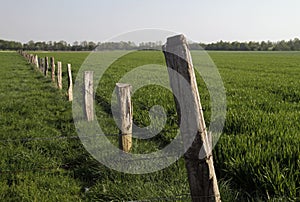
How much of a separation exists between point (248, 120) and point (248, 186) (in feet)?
8.58

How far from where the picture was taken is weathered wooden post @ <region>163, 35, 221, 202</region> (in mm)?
2135

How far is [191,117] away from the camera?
7.20ft

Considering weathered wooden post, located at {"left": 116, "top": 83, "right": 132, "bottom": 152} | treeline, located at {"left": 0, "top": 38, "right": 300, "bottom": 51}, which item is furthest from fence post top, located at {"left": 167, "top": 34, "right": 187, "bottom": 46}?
treeline, located at {"left": 0, "top": 38, "right": 300, "bottom": 51}

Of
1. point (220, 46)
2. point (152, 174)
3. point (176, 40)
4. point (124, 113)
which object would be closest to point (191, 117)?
point (176, 40)

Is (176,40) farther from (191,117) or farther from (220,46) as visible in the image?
(220,46)

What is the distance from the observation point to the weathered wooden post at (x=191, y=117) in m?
2.13

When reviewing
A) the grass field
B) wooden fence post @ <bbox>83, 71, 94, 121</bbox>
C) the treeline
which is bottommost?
the grass field

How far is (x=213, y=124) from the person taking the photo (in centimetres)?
621

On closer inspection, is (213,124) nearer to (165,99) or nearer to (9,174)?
(165,99)

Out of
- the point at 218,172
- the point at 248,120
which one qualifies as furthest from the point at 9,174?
the point at 248,120

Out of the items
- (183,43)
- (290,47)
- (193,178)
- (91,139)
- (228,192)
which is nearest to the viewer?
(183,43)

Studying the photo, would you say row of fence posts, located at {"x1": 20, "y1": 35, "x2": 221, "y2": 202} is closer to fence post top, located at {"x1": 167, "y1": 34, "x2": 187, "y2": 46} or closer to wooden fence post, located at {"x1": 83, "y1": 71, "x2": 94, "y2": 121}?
fence post top, located at {"x1": 167, "y1": 34, "x2": 187, "y2": 46}

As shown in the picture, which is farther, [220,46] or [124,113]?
[220,46]

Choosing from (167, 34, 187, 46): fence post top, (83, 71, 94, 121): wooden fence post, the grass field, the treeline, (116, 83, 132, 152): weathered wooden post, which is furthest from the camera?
the treeline
